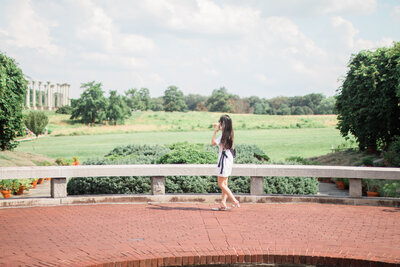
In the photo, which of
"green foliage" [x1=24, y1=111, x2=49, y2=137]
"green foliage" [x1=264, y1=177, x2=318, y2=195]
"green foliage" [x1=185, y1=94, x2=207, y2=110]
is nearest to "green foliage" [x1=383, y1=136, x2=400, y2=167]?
"green foliage" [x1=264, y1=177, x2=318, y2=195]

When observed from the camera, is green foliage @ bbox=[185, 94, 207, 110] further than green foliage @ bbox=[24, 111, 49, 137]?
Yes

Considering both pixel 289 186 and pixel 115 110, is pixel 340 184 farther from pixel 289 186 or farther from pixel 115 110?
pixel 115 110

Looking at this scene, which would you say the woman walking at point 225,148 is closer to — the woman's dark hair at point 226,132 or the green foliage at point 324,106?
the woman's dark hair at point 226,132

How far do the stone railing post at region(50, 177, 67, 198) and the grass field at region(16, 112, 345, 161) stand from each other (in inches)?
772

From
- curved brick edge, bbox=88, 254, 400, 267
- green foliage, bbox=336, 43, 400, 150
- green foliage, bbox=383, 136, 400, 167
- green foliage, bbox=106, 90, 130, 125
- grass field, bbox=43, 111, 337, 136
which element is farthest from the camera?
green foliage, bbox=106, 90, 130, 125

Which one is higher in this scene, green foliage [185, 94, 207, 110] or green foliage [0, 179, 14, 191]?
green foliage [185, 94, 207, 110]

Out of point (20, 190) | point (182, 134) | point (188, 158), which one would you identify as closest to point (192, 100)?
point (182, 134)

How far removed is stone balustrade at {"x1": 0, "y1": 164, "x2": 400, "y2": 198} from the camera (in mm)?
8938

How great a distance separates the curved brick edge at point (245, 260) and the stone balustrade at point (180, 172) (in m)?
3.53

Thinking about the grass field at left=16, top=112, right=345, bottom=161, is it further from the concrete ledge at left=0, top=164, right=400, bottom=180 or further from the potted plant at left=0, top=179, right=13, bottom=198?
the concrete ledge at left=0, top=164, right=400, bottom=180

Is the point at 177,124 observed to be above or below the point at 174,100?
below

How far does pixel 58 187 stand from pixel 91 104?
49.0 meters

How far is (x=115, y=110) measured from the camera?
5600 cm

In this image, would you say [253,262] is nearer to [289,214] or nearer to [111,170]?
[289,214]
